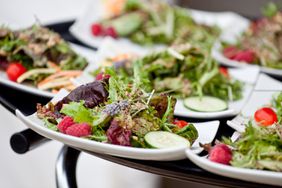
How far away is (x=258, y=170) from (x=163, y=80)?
0.85 meters

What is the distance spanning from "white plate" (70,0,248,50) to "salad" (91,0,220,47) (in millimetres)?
42

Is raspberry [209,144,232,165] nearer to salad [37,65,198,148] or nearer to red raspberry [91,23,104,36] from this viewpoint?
salad [37,65,198,148]

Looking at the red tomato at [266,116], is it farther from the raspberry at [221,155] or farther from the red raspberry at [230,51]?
the red raspberry at [230,51]

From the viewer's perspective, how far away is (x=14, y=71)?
76.7 inches

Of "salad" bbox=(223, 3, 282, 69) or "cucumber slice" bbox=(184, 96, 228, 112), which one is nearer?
"cucumber slice" bbox=(184, 96, 228, 112)

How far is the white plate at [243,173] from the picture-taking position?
1195mm

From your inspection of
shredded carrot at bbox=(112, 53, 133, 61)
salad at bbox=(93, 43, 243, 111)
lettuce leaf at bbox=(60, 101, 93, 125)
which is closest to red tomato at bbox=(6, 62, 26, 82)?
salad at bbox=(93, 43, 243, 111)

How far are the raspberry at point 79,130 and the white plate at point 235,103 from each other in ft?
1.40

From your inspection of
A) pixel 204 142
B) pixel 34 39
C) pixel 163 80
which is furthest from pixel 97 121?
pixel 34 39

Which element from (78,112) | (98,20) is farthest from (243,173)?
(98,20)

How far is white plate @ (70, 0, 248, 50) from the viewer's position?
8.95 feet

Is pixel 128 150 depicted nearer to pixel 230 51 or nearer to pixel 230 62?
pixel 230 62

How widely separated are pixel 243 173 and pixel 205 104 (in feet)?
2.27

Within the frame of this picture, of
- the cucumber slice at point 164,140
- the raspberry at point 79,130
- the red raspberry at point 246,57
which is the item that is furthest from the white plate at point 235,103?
the raspberry at point 79,130
